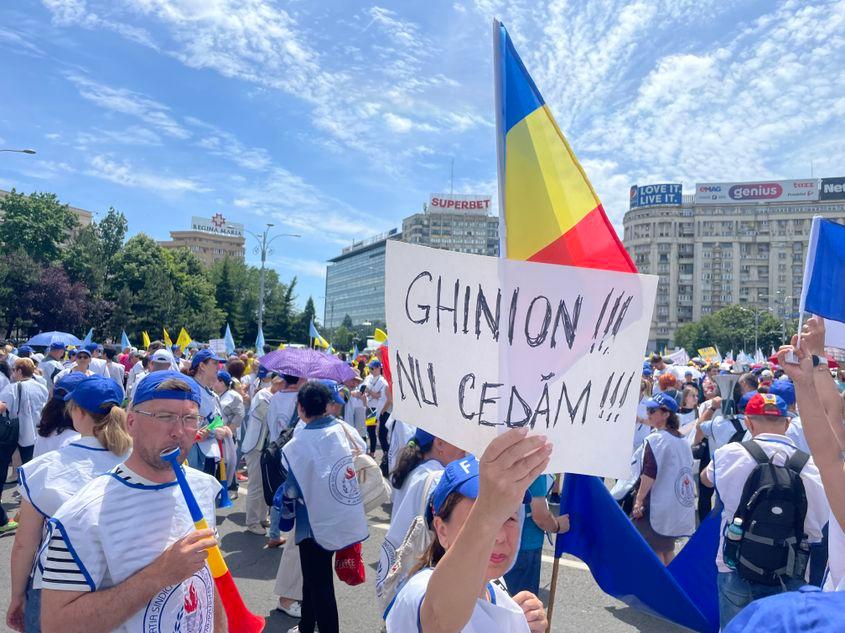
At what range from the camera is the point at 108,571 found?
204cm

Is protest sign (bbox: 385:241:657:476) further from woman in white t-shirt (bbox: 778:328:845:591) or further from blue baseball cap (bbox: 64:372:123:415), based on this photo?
blue baseball cap (bbox: 64:372:123:415)

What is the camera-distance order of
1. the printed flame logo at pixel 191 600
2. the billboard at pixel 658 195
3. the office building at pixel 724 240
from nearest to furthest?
1. the printed flame logo at pixel 191 600
2. the office building at pixel 724 240
3. the billboard at pixel 658 195

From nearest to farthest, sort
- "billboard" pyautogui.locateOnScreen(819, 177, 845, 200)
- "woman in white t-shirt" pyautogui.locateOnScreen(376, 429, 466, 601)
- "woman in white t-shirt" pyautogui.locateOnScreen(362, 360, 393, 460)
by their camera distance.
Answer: "woman in white t-shirt" pyautogui.locateOnScreen(376, 429, 466, 601), "woman in white t-shirt" pyautogui.locateOnScreen(362, 360, 393, 460), "billboard" pyautogui.locateOnScreen(819, 177, 845, 200)

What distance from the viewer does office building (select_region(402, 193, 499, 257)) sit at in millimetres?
125625

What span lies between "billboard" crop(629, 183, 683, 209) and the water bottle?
104628 millimetres

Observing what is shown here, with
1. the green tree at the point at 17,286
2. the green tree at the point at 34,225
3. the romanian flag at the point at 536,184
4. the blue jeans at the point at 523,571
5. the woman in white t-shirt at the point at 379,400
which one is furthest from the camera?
the green tree at the point at 34,225

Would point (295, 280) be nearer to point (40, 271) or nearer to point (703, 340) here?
point (40, 271)

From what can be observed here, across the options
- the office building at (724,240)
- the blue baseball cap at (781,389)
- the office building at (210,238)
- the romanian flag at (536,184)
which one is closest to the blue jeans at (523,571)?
the romanian flag at (536,184)

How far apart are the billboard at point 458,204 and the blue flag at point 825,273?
401 ft

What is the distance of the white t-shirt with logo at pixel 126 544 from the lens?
198cm

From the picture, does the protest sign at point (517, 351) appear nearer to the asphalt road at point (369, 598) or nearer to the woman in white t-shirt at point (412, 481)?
the woman in white t-shirt at point (412, 481)

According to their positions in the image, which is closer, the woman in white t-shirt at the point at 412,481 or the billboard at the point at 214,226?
the woman in white t-shirt at the point at 412,481

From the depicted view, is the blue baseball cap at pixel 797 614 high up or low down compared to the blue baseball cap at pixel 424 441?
up

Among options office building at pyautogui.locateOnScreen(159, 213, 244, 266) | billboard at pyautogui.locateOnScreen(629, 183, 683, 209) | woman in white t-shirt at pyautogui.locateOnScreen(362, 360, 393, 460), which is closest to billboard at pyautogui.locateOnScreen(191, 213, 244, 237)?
office building at pyautogui.locateOnScreen(159, 213, 244, 266)
